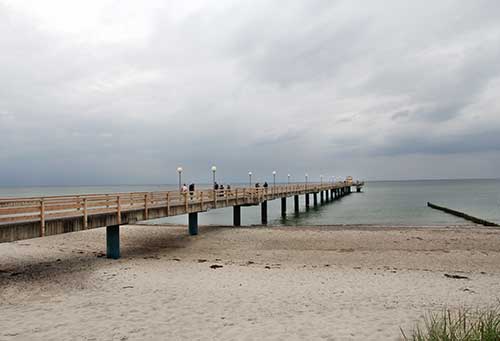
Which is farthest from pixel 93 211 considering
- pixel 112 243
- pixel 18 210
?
pixel 18 210

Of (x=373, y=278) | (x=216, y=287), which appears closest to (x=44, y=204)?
(x=216, y=287)

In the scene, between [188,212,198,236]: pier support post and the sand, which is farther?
[188,212,198,236]: pier support post

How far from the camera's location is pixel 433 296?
9.05 m

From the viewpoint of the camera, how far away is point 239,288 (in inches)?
391

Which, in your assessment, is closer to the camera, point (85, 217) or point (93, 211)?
point (85, 217)

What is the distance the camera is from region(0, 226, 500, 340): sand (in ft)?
22.9

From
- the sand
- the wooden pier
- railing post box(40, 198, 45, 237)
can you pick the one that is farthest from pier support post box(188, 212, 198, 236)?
railing post box(40, 198, 45, 237)

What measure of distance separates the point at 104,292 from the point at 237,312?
4013 millimetres

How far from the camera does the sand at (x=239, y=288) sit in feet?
22.9

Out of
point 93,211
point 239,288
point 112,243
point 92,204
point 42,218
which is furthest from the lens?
point 112,243

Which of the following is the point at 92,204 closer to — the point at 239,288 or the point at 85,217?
the point at 85,217

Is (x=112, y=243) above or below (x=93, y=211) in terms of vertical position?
below

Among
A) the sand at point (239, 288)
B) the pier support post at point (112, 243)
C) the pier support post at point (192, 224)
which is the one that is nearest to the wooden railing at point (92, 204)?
the pier support post at point (112, 243)

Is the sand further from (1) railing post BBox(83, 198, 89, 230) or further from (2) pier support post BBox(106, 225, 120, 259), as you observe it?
(1) railing post BBox(83, 198, 89, 230)
